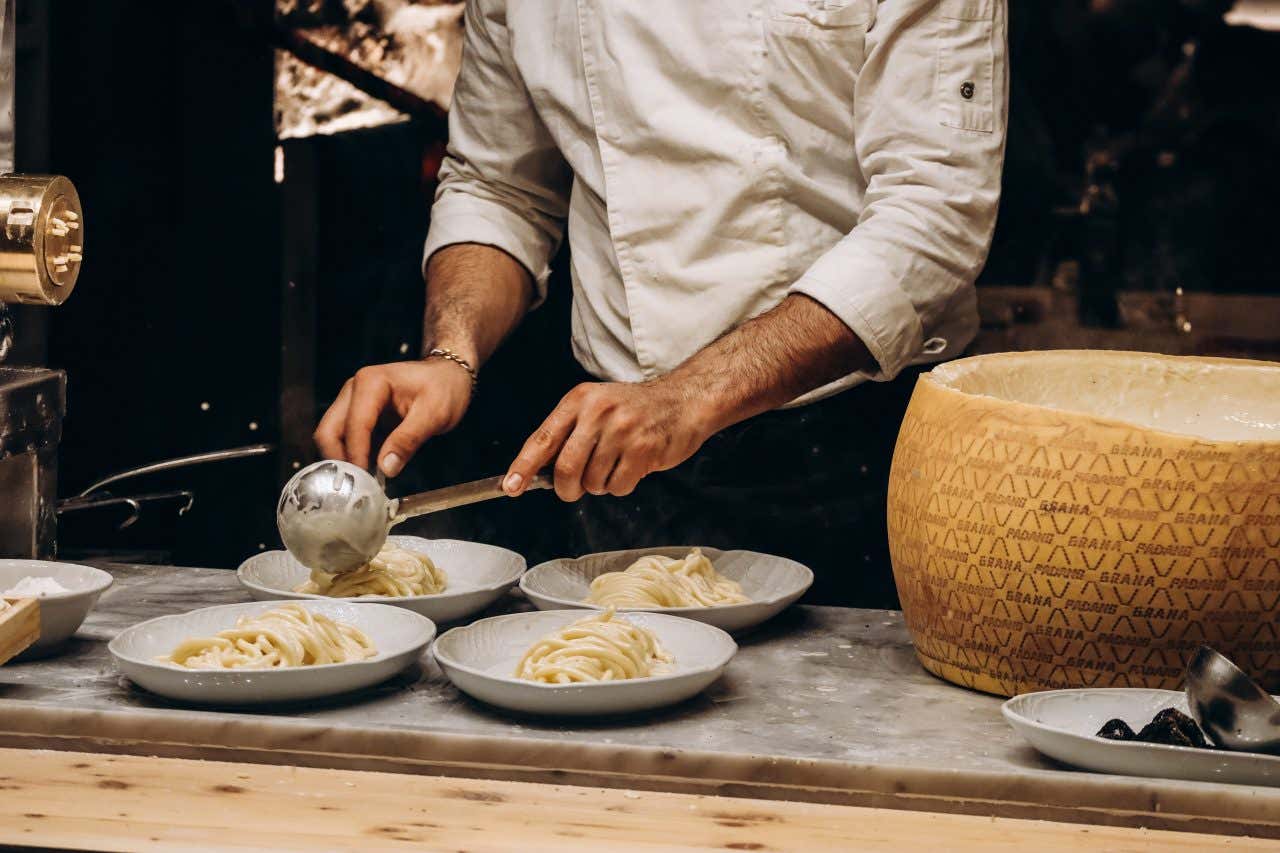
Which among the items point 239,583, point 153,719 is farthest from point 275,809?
point 239,583

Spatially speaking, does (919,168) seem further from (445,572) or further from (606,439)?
(445,572)

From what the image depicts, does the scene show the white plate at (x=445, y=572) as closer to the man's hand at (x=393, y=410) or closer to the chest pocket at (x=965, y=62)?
the man's hand at (x=393, y=410)

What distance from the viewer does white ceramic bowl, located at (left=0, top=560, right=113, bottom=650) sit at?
1.94 metres

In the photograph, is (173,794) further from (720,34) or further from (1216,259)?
(1216,259)

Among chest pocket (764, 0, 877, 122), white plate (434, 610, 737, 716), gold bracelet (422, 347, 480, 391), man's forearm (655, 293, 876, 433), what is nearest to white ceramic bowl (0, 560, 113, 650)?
white plate (434, 610, 737, 716)

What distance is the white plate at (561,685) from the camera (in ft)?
5.60

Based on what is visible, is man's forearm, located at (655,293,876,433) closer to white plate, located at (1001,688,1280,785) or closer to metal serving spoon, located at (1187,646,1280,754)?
white plate, located at (1001,688,1280,785)

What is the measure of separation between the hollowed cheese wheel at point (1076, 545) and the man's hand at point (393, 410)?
92cm

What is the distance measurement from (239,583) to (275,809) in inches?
38.0

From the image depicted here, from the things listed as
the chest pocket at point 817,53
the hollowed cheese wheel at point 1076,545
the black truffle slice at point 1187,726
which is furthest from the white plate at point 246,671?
the chest pocket at point 817,53

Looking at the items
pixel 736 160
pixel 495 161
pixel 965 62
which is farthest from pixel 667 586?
pixel 495 161

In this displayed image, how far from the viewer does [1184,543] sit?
1.79 m

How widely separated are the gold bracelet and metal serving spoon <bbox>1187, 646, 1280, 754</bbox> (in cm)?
160

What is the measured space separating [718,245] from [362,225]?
1.76 meters
